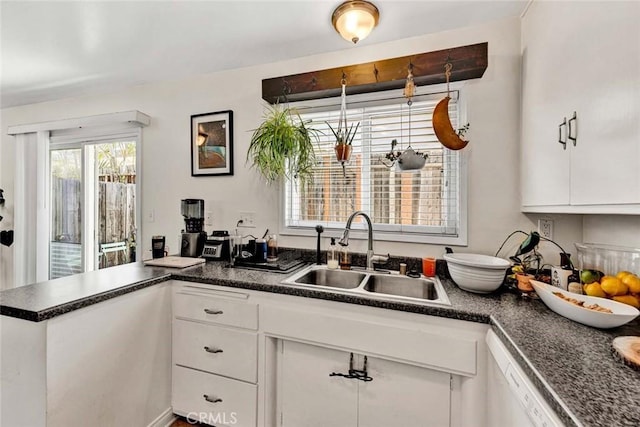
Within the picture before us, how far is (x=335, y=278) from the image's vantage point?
1.75 meters

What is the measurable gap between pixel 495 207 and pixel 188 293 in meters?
1.87

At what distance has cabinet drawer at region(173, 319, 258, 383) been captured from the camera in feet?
4.73

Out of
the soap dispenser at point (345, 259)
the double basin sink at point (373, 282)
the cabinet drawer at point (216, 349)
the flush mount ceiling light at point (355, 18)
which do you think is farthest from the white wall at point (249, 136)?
the cabinet drawer at point (216, 349)

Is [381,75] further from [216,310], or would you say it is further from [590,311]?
[216,310]

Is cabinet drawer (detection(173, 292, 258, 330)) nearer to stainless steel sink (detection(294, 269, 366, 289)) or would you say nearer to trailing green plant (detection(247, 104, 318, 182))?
stainless steel sink (detection(294, 269, 366, 289))

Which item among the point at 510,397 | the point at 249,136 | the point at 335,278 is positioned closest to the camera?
the point at 510,397

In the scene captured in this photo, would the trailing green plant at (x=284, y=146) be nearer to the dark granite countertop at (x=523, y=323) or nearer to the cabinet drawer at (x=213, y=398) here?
the dark granite countertop at (x=523, y=323)

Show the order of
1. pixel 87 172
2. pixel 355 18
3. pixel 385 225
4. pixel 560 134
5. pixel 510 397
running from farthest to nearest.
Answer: pixel 87 172 → pixel 385 225 → pixel 355 18 → pixel 560 134 → pixel 510 397

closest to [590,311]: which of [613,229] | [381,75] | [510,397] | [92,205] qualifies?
[510,397]

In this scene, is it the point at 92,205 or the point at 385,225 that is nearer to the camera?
the point at 385,225

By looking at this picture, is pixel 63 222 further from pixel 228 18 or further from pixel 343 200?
pixel 343 200

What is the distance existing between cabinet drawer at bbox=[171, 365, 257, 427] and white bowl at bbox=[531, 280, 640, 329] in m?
1.41

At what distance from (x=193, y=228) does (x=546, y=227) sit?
7.84 ft

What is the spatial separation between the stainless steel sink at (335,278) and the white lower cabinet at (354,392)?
42 centimetres
